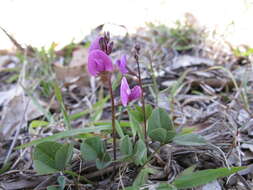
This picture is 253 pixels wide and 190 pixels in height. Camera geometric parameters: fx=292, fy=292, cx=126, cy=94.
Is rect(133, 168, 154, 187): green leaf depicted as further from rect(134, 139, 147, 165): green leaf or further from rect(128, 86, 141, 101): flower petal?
rect(128, 86, 141, 101): flower petal

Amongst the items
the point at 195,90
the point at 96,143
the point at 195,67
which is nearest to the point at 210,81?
the point at 195,90

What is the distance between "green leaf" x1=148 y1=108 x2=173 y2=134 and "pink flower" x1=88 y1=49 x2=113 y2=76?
257 millimetres

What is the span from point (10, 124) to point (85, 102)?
0.55 m

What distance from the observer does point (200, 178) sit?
1.04m

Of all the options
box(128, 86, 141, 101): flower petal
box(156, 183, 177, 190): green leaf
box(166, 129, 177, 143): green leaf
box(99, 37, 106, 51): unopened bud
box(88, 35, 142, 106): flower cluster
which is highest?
box(99, 37, 106, 51): unopened bud

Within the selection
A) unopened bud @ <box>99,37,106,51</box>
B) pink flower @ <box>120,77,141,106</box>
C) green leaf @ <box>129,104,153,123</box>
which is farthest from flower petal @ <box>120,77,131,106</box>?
green leaf @ <box>129,104,153,123</box>

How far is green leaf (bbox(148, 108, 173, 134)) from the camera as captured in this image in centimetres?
114

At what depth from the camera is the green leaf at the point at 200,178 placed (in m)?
1.01

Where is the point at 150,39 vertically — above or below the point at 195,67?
above

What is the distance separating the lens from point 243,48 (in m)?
2.76

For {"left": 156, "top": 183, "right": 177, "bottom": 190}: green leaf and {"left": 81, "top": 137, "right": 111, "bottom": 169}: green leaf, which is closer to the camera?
{"left": 156, "top": 183, "right": 177, "bottom": 190}: green leaf

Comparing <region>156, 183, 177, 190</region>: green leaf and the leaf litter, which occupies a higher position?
the leaf litter

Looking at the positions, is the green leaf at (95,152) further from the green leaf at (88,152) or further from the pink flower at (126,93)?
the pink flower at (126,93)

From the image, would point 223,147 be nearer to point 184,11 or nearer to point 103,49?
point 103,49
